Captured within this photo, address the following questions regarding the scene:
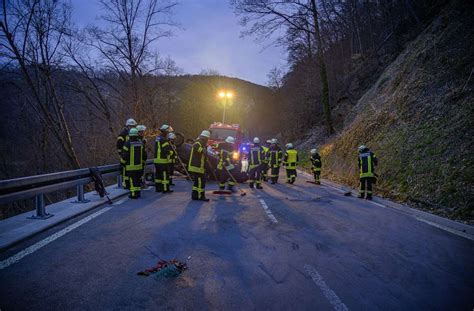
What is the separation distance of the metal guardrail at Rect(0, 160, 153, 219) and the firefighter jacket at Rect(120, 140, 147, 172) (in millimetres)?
1120

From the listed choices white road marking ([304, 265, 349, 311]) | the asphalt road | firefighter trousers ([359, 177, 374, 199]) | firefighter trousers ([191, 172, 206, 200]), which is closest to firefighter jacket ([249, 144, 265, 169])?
firefighter trousers ([191, 172, 206, 200])

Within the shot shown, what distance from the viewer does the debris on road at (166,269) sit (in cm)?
335

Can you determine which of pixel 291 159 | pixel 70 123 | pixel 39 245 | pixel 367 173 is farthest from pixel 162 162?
pixel 70 123

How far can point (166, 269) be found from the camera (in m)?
3.40

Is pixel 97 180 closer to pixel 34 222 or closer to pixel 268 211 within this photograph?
pixel 34 222

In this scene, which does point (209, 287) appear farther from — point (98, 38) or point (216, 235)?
point (98, 38)

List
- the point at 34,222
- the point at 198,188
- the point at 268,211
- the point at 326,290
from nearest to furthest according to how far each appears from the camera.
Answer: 1. the point at 326,290
2. the point at 34,222
3. the point at 268,211
4. the point at 198,188

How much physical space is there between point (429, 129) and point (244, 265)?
990cm

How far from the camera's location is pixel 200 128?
37.8m

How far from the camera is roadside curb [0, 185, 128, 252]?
4.16m

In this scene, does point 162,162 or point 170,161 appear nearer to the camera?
point 162,162

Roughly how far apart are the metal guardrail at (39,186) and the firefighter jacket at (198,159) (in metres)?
2.61

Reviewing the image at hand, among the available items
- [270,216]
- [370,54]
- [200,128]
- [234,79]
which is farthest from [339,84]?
[234,79]

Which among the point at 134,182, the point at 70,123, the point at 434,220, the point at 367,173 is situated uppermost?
the point at 70,123
